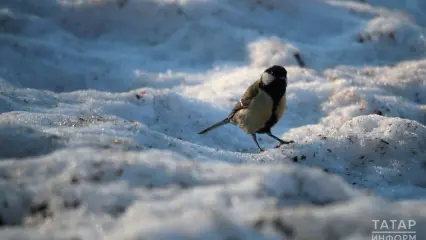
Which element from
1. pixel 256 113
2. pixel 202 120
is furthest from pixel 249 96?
pixel 202 120

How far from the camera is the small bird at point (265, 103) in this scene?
14.5 ft

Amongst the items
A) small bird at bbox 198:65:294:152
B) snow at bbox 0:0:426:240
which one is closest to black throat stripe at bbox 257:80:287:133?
small bird at bbox 198:65:294:152

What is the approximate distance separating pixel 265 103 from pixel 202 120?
1.26 metres

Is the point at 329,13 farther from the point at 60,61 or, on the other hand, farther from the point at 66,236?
the point at 66,236

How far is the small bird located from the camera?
14.5 ft

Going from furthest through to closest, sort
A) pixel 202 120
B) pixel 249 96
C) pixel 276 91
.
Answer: pixel 202 120
pixel 249 96
pixel 276 91

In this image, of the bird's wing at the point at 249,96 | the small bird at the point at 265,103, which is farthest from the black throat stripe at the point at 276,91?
the bird's wing at the point at 249,96

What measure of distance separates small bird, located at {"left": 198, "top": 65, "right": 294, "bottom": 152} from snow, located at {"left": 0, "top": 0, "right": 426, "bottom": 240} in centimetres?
41

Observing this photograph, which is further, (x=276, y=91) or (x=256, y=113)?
(x=256, y=113)

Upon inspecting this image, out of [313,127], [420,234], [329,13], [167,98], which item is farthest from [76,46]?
[420,234]

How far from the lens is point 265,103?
446 cm

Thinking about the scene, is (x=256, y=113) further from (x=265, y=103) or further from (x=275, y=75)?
(x=275, y=75)

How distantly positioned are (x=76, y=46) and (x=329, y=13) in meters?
5.59

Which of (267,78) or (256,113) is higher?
(267,78)
